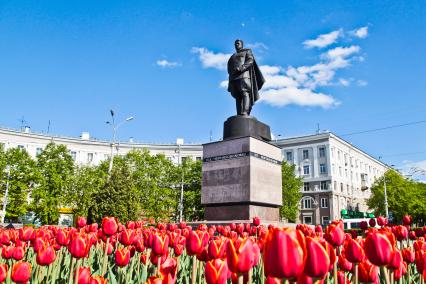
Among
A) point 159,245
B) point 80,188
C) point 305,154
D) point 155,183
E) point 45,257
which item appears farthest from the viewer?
point 305,154

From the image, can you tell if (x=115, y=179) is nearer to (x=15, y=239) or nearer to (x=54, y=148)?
(x=15, y=239)

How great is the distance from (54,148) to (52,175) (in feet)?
13.2

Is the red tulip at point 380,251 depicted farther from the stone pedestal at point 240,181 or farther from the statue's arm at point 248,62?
the statue's arm at point 248,62

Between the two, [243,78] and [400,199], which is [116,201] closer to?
[243,78]

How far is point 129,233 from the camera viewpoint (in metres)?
3.59

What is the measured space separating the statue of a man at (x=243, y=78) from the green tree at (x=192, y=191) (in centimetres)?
3428

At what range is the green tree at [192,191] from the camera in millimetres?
48200

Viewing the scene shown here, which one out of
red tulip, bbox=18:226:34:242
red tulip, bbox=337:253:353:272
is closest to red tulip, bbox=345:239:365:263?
red tulip, bbox=337:253:353:272

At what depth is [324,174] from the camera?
68.4 m

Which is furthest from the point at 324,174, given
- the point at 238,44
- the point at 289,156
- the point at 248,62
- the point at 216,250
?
the point at 216,250

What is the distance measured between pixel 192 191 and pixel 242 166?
41.4 m

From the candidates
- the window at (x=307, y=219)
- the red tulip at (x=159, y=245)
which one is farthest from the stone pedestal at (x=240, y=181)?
the window at (x=307, y=219)

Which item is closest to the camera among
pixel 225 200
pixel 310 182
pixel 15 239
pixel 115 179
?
pixel 15 239

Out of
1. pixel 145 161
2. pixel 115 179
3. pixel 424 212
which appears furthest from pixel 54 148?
pixel 424 212
